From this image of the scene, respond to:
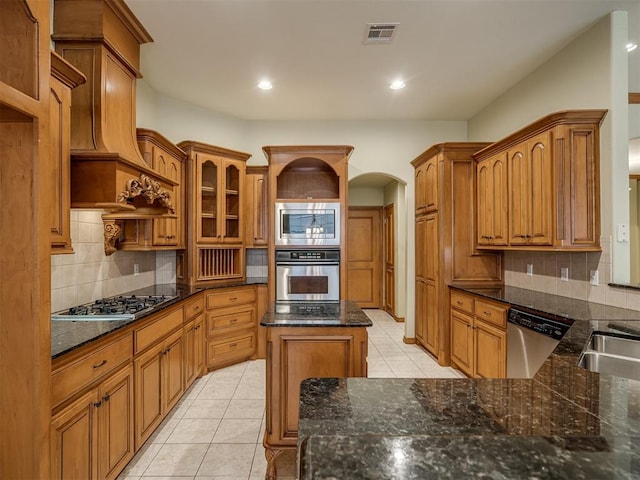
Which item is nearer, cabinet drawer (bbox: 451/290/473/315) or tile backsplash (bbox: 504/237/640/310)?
tile backsplash (bbox: 504/237/640/310)

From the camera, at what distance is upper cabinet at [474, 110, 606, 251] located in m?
2.60

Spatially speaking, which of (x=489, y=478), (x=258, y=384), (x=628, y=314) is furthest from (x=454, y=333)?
(x=489, y=478)

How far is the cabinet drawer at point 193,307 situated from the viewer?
3102 mm

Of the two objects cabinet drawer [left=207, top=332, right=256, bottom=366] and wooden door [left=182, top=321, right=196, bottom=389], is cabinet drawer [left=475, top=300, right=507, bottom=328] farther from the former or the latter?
wooden door [left=182, top=321, right=196, bottom=389]

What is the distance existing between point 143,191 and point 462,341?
3.22 metres

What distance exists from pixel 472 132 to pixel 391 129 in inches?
42.4

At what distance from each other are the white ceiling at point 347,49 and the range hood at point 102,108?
16.3 inches

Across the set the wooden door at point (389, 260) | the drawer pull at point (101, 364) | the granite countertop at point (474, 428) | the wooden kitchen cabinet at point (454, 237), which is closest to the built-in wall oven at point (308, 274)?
the wooden kitchen cabinet at point (454, 237)

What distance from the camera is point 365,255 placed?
7.47m

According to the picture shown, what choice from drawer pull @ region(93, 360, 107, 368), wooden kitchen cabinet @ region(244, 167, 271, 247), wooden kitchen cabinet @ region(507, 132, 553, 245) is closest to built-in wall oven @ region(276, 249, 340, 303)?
wooden kitchen cabinet @ region(244, 167, 271, 247)

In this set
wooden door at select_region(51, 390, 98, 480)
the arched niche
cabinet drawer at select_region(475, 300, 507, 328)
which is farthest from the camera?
the arched niche

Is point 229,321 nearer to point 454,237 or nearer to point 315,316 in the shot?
point 315,316

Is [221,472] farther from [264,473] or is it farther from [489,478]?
[489,478]

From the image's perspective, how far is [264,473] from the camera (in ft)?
6.94
